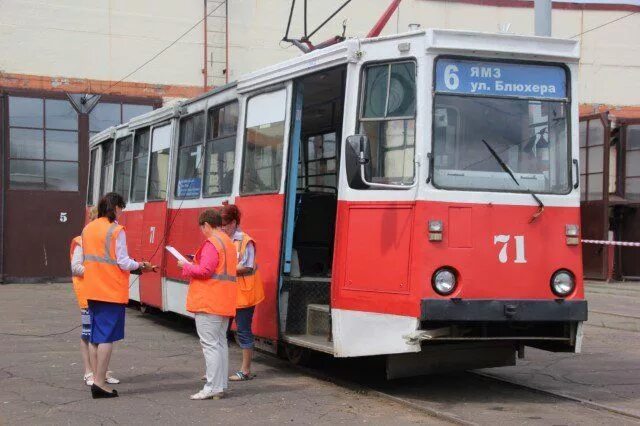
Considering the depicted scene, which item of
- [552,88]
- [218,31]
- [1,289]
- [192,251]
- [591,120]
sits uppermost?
[218,31]

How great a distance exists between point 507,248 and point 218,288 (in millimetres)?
2520

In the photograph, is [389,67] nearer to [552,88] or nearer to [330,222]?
[552,88]

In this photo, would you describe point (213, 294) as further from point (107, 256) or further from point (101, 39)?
point (101, 39)

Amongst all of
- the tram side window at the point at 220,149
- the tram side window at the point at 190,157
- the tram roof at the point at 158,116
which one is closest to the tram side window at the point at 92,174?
the tram roof at the point at 158,116

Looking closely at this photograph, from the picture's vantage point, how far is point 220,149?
1112 cm

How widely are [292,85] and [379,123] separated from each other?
1.45 m

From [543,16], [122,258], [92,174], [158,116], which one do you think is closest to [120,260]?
[122,258]

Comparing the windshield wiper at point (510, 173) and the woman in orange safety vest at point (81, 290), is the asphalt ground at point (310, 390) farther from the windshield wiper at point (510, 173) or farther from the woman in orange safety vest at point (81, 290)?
the windshield wiper at point (510, 173)

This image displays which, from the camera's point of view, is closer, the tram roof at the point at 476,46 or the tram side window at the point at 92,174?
the tram roof at the point at 476,46

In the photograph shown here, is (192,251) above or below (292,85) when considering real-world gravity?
below

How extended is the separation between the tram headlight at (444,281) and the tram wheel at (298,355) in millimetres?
2559

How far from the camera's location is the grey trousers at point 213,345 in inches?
314

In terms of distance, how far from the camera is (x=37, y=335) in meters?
12.8

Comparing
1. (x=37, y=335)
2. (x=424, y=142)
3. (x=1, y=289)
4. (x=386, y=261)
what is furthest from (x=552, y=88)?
(x=1, y=289)
